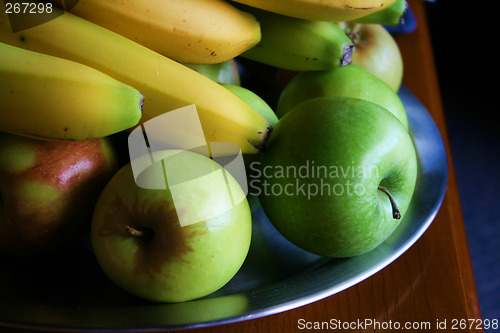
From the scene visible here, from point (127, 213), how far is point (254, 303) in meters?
0.15

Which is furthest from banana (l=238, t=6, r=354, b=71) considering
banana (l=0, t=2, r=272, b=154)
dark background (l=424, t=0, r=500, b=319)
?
dark background (l=424, t=0, r=500, b=319)

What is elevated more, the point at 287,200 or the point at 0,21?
the point at 0,21

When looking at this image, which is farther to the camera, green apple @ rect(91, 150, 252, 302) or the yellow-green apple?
the yellow-green apple

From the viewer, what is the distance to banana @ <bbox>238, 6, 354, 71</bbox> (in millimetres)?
586

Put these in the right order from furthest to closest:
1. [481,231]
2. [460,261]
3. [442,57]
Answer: [442,57] → [481,231] → [460,261]

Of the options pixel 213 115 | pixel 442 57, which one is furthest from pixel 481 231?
pixel 213 115

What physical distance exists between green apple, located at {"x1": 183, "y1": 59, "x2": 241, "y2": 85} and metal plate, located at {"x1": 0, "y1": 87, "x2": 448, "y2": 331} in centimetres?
20

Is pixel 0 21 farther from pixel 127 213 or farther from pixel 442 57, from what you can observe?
pixel 442 57

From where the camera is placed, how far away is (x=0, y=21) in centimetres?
42

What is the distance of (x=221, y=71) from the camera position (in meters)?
0.64

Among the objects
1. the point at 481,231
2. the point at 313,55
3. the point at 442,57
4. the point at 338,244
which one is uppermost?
the point at 313,55

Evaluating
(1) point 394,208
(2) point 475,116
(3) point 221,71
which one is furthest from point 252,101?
Result: (2) point 475,116

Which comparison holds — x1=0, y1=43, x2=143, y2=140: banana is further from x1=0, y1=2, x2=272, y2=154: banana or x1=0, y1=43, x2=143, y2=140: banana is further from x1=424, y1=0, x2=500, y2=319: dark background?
x1=424, y1=0, x2=500, y2=319: dark background

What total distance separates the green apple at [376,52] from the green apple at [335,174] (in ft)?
0.89
